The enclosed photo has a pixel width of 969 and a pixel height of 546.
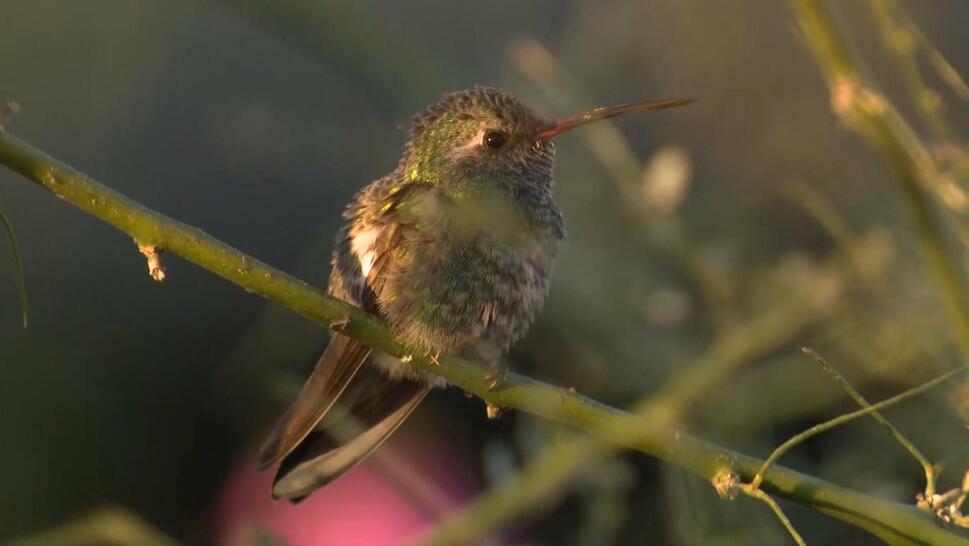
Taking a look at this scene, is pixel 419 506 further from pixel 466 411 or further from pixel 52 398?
pixel 52 398

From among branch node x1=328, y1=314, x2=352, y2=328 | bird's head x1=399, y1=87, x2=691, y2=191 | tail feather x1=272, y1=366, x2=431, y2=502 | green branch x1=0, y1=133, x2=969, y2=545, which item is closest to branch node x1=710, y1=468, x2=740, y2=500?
green branch x1=0, y1=133, x2=969, y2=545

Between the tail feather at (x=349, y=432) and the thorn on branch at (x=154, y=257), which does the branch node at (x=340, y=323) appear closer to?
the thorn on branch at (x=154, y=257)

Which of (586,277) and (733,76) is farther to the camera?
(733,76)

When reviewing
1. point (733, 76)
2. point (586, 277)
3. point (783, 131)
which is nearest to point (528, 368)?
point (586, 277)

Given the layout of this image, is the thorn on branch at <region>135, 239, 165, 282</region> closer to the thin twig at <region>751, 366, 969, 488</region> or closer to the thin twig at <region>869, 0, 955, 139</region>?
the thin twig at <region>751, 366, 969, 488</region>

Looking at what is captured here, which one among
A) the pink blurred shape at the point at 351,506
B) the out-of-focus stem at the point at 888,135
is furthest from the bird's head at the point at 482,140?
the out-of-focus stem at the point at 888,135

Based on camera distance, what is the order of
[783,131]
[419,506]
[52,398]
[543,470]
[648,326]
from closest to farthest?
1. [543,470]
2. [419,506]
3. [648,326]
4. [52,398]
5. [783,131]
